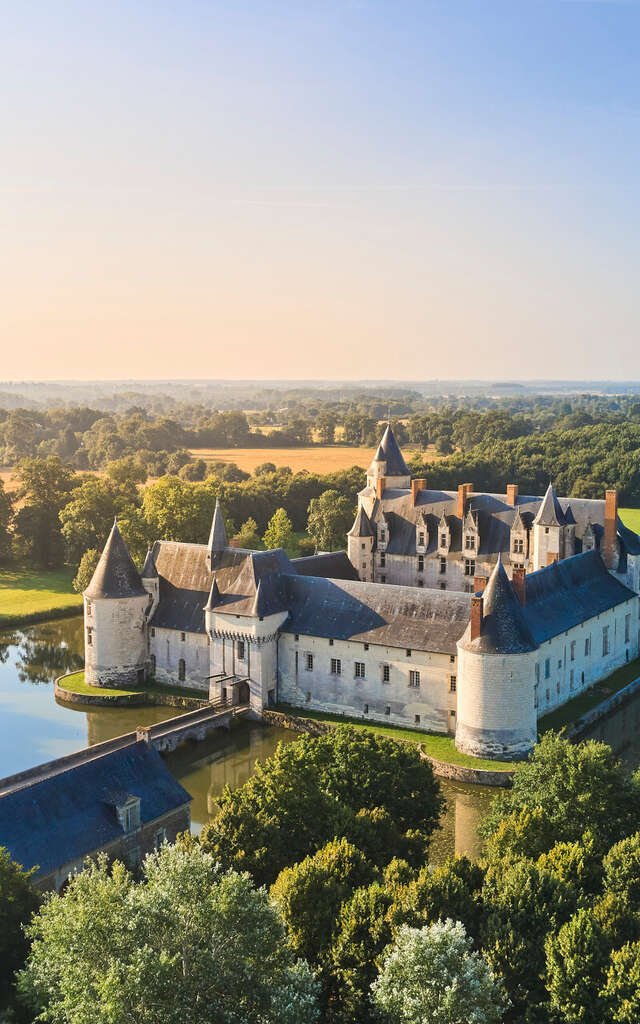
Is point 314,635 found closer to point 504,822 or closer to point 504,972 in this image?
point 504,822

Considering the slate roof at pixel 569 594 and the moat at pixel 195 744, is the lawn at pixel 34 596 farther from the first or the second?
the slate roof at pixel 569 594

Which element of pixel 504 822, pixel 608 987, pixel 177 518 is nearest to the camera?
pixel 608 987

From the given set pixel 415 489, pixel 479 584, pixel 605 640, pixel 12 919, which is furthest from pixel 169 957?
pixel 415 489

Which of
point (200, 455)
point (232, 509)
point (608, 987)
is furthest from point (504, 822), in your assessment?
point (200, 455)

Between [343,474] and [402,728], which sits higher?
[343,474]

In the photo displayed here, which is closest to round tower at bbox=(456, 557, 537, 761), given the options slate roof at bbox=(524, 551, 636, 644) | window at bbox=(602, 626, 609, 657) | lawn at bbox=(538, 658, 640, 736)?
lawn at bbox=(538, 658, 640, 736)

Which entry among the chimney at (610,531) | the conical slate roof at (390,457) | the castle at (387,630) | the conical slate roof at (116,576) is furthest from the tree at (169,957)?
the conical slate roof at (390,457)

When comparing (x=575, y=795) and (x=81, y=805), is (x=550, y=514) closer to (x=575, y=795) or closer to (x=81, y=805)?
(x=575, y=795)
